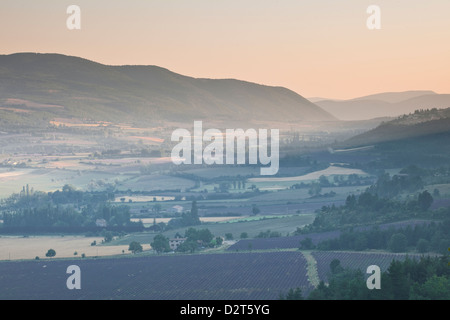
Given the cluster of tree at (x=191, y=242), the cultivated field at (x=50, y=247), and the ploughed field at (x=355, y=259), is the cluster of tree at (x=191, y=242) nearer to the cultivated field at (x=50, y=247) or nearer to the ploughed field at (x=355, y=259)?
the cultivated field at (x=50, y=247)

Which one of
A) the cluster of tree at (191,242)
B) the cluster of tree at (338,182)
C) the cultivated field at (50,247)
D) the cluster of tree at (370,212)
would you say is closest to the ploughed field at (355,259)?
the cluster of tree at (191,242)

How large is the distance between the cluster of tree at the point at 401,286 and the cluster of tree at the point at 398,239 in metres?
15.5

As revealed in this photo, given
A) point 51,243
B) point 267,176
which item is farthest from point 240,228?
point 267,176

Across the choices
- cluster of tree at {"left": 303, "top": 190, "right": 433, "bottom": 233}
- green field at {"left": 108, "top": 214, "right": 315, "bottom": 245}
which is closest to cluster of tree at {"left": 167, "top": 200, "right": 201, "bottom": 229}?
green field at {"left": 108, "top": 214, "right": 315, "bottom": 245}

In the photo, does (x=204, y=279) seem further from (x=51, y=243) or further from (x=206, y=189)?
(x=206, y=189)

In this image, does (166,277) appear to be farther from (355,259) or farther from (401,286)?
(401,286)

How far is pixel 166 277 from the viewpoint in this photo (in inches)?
2176

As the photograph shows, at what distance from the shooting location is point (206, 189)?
4636 inches

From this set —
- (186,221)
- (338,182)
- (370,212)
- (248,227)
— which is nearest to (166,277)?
(248,227)

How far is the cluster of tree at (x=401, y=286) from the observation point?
36.7 m

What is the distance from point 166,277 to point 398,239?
17047mm

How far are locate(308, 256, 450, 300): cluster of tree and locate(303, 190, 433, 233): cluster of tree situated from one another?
29.2m
